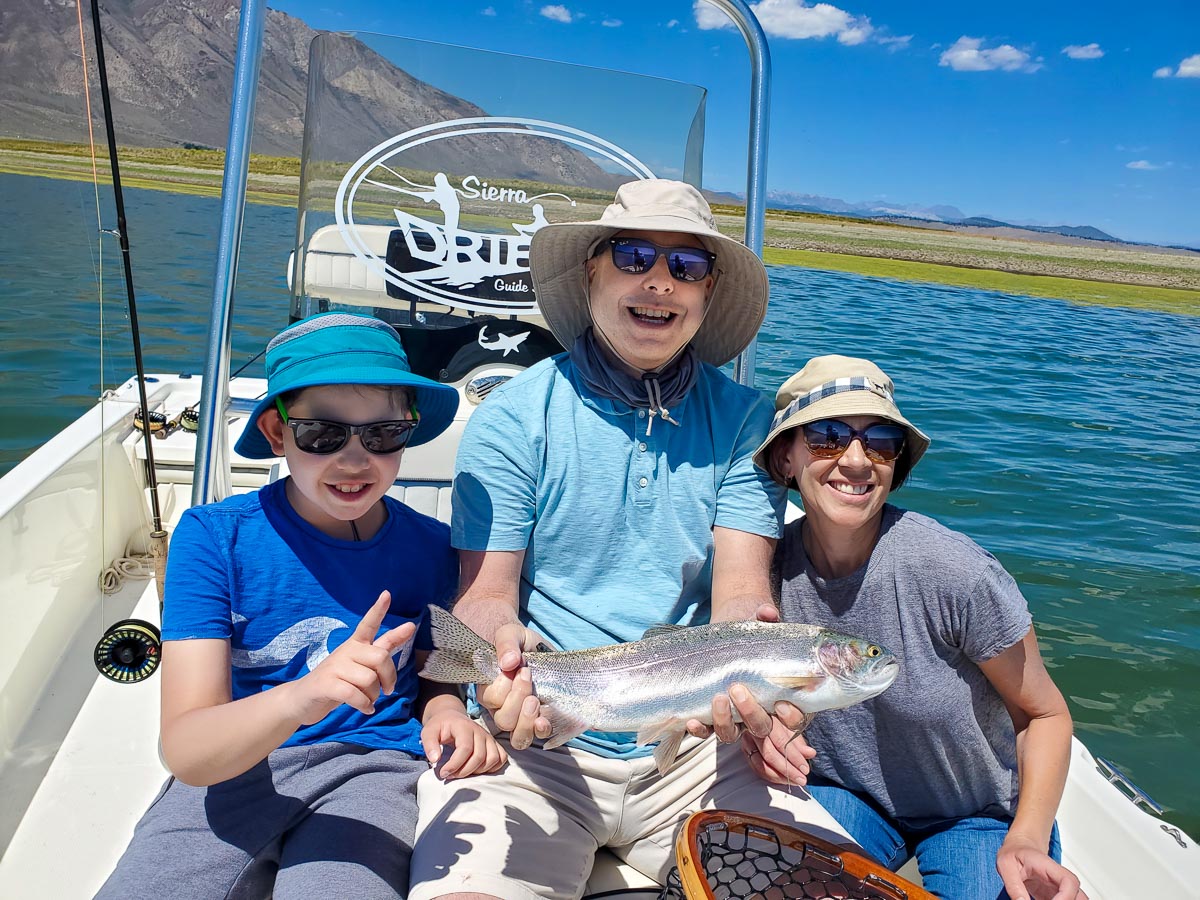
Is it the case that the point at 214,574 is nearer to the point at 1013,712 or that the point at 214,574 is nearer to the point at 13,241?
the point at 1013,712

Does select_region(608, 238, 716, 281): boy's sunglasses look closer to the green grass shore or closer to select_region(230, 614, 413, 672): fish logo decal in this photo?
select_region(230, 614, 413, 672): fish logo decal

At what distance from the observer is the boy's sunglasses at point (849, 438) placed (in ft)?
7.98

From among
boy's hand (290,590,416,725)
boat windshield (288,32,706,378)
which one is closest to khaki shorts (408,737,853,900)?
boy's hand (290,590,416,725)

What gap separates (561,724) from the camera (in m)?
2.09

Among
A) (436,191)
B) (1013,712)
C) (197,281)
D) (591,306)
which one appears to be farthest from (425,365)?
(197,281)

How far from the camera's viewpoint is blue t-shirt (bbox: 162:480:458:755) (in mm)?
2129

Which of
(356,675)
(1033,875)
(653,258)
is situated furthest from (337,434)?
(1033,875)

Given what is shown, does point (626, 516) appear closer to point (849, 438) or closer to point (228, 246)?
point (849, 438)

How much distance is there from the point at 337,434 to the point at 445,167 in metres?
1.67

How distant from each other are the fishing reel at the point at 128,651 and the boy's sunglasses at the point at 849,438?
236 cm

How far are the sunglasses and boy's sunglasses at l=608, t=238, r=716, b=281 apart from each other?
77 centimetres

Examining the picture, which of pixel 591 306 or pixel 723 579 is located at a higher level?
pixel 591 306

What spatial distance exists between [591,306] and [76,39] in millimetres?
2523

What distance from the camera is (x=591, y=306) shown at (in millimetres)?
2670
